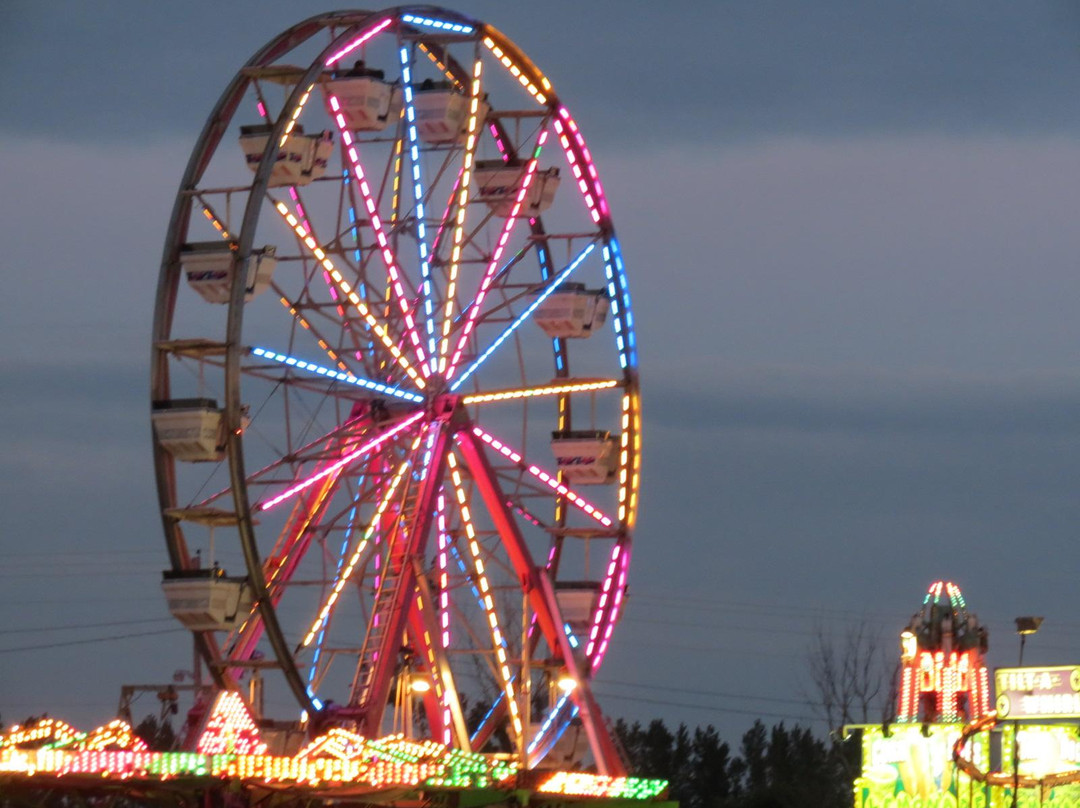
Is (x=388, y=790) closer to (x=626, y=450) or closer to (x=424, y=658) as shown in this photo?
(x=424, y=658)

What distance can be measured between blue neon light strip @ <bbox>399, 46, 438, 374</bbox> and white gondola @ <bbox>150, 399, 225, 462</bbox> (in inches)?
149

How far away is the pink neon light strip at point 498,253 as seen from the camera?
99.7 feet

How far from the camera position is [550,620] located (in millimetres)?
31219

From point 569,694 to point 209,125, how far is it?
906 cm

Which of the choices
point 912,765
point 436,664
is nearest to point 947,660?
point 912,765

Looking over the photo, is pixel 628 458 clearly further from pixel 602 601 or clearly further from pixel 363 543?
pixel 363 543

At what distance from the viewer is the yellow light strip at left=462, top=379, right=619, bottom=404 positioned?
3039 centimetres

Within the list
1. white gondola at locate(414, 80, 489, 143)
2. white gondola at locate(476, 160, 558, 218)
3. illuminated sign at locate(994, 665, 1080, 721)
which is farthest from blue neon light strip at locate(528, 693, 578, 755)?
white gondola at locate(414, 80, 489, 143)

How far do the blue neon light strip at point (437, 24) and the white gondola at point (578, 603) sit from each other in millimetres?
7880

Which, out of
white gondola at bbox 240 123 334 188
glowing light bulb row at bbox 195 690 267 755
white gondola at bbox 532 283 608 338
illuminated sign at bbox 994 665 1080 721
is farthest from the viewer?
white gondola at bbox 532 283 608 338

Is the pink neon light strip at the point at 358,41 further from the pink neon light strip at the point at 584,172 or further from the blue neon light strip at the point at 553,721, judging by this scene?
the blue neon light strip at the point at 553,721

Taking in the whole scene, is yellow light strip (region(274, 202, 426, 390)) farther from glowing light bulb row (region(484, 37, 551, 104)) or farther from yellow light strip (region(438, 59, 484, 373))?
glowing light bulb row (region(484, 37, 551, 104))

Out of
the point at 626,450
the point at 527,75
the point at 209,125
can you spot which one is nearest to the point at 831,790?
the point at 626,450

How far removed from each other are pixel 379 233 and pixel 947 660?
389 inches
